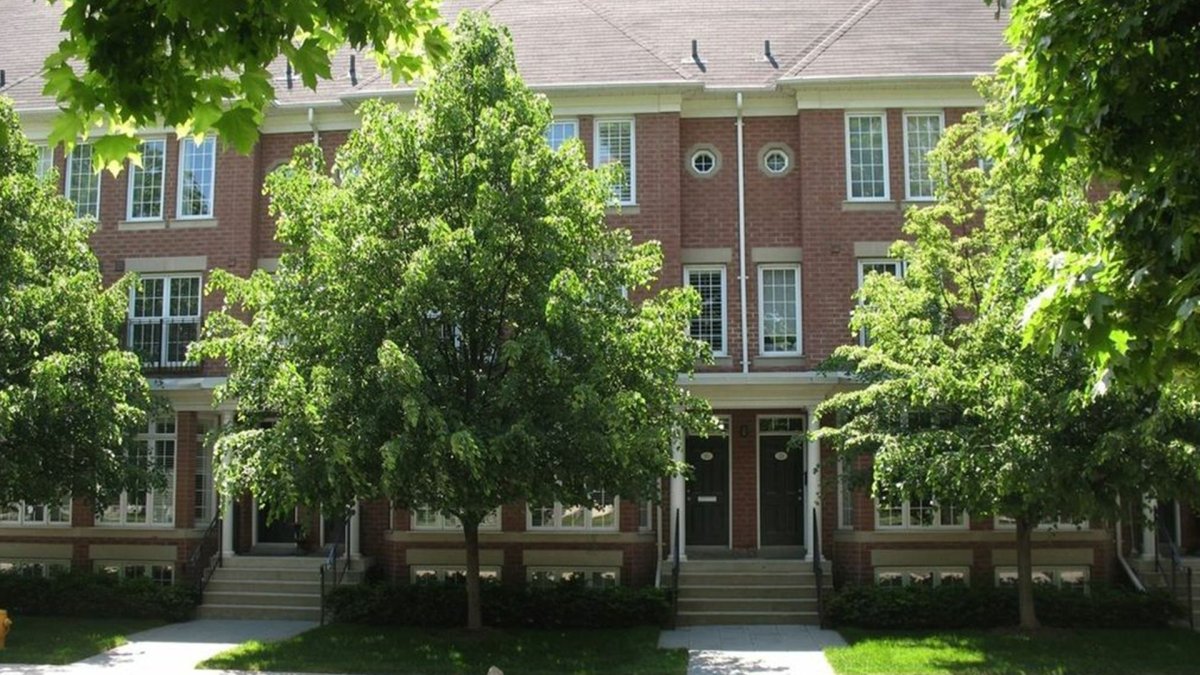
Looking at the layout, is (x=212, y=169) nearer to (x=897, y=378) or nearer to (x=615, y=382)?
(x=615, y=382)

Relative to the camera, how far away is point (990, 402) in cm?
1381

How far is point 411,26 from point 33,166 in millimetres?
13448

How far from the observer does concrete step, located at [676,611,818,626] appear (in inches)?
692

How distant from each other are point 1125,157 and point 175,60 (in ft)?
15.9

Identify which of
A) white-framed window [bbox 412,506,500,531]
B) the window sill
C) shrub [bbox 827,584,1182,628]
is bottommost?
shrub [bbox 827,584,1182,628]

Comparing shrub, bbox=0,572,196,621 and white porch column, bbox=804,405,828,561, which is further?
white porch column, bbox=804,405,828,561

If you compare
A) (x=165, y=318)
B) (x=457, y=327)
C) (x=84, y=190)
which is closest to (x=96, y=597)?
(x=165, y=318)

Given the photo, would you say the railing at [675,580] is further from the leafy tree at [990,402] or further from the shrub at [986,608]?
the leafy tree at [990,402]

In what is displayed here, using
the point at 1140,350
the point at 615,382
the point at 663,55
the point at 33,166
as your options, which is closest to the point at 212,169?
the point at 33,166

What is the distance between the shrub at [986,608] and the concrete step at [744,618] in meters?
0.57

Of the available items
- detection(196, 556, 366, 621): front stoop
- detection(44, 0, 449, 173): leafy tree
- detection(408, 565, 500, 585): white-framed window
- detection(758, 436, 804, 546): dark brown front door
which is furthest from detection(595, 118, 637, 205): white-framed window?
detection(44, 0, 449, 173): leafy tree

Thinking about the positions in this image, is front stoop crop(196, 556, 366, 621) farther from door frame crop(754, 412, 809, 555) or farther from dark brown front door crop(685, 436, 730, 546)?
door frame crop(754, 412, 809, 555)

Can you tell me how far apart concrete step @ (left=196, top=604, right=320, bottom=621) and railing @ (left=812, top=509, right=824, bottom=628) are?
7877 millimetres

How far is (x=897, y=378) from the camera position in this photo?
15.5m
